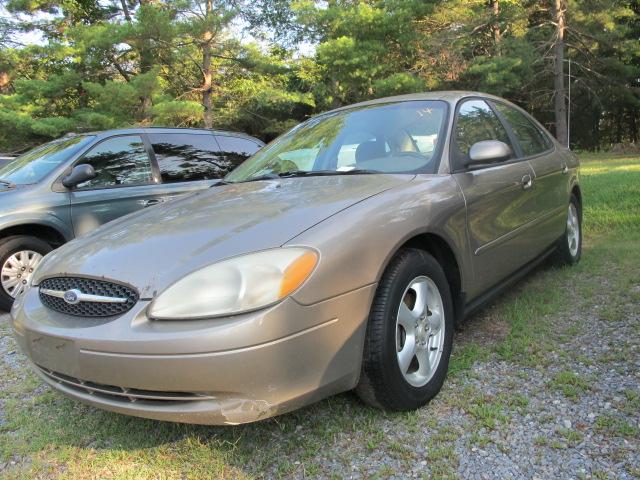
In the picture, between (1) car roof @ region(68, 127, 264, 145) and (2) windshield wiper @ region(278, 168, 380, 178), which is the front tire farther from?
(1) car roof @ region(68, 127, 264, 145)

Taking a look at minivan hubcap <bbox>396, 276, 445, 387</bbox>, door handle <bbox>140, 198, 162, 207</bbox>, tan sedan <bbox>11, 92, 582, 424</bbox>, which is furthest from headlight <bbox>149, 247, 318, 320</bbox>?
door handle <bbox>140, 198, 162, 207</bbox>

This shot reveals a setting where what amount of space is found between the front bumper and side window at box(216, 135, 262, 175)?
12.9ft

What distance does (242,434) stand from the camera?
2.31 metres

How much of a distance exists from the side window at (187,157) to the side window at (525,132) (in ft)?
10.1

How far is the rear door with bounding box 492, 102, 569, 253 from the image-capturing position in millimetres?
3668

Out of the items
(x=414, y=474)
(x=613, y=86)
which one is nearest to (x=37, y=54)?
(x=414, y=474)

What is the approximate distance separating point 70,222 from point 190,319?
3.38m

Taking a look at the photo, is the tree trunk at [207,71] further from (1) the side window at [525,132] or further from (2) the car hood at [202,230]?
(2) the car hood at [202,230]

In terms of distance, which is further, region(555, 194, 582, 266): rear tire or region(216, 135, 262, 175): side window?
region(216, 135, 262, 175): side window

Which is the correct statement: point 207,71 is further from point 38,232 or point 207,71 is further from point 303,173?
point 303,173

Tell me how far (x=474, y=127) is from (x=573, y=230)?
1929 mm

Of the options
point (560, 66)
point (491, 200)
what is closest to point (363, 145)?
point (491, 200)

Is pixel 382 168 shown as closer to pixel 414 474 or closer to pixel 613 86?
pixel 414 474

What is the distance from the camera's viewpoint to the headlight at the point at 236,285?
6.00ft
